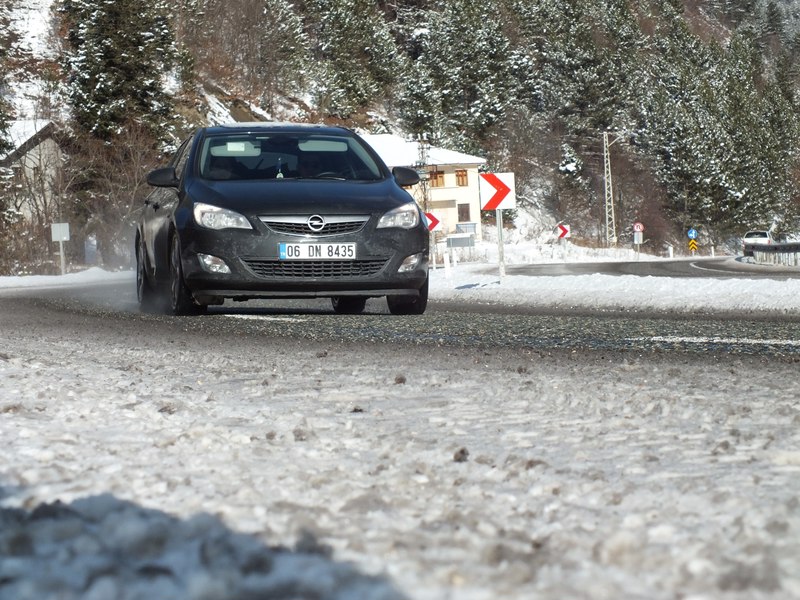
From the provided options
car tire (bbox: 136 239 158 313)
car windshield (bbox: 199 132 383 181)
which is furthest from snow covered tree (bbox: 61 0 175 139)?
car windshield (bbox: 199 132 383 181)

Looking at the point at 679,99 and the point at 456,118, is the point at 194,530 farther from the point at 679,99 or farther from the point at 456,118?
the point at 679,99

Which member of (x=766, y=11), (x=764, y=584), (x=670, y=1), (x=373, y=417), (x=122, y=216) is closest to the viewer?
(x=764, y=584)

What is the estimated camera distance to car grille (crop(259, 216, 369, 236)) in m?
9.24

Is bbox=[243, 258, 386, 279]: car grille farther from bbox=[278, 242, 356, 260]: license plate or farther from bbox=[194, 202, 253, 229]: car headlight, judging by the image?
bbox=[194, 202, 253, 229]: car headlight

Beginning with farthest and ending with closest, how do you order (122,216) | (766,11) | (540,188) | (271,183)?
(766,11) < (540,188) < (122,216) < (271,183)

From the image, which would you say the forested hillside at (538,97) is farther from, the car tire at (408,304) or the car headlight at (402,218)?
the car headlight at (402,218)

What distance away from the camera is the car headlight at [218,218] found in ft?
30.3

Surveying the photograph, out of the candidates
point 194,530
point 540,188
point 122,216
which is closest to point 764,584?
point 194,530

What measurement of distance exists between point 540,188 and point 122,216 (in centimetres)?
4443

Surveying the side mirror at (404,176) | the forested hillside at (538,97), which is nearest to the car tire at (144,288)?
the side mirror at (404,176)

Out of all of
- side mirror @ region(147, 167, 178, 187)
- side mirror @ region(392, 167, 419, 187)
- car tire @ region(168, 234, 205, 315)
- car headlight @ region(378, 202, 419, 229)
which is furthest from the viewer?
side mirror @ region(392, 167, 419, 187)

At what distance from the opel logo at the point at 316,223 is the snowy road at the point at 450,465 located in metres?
3.14

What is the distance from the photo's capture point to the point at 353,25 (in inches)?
3861

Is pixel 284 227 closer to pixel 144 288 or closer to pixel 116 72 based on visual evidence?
pixel 144 288
